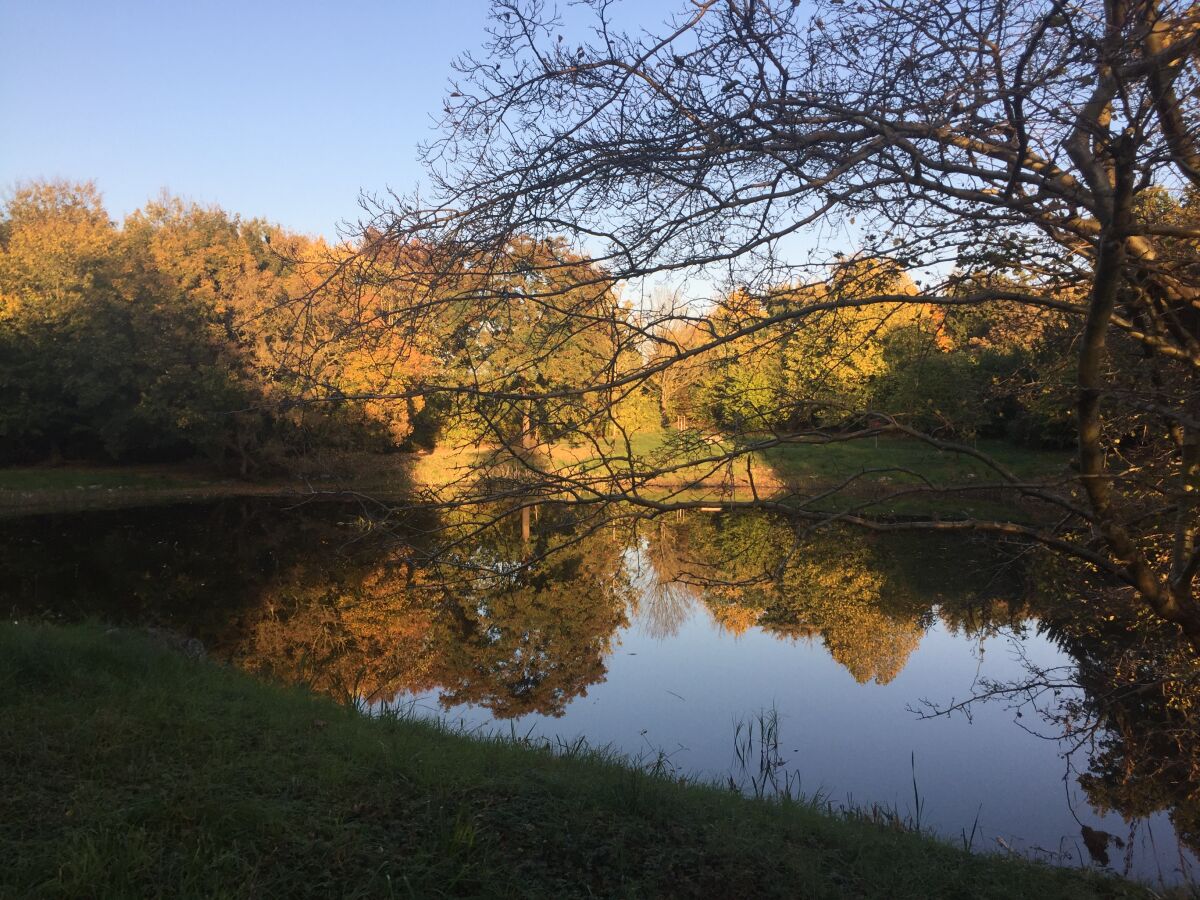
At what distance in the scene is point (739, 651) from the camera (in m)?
11.4

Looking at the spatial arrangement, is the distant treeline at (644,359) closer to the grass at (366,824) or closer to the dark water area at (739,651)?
the dark water area at (739,651)

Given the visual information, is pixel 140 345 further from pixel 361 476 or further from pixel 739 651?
pixel 739 651

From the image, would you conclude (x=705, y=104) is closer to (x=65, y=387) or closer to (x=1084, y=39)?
(x=1084, y=39)

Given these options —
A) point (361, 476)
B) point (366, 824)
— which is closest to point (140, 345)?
point (361, 476)

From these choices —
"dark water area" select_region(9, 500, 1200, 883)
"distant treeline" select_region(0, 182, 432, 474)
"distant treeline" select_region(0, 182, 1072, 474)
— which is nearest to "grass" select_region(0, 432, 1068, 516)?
"distant treeline" select_region(0, 182, 432, 474)

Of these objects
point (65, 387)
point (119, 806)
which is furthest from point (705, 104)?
point (65, 387)

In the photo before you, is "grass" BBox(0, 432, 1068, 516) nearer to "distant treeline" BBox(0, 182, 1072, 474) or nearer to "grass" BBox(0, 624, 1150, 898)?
"distant treeline" BBox(0, 182, 1072, 474)

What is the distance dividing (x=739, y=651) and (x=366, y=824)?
7.94 m

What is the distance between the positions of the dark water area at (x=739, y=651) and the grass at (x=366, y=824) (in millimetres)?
959

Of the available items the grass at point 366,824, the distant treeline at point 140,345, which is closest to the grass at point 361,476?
the distant treeline at point 140,345

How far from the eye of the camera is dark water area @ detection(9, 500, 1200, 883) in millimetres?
4938

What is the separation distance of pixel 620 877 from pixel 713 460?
1.87 m

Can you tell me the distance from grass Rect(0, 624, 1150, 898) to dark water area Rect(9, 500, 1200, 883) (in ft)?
3.15

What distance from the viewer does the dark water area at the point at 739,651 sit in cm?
494
